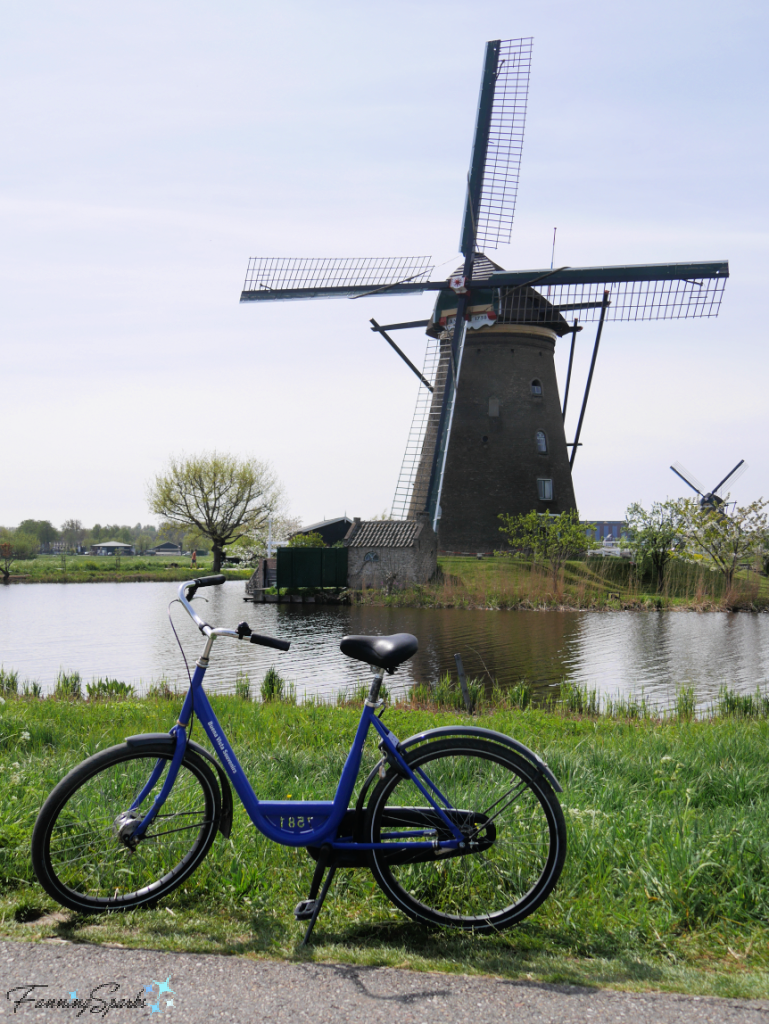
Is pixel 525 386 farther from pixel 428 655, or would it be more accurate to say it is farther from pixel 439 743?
pixel 439 743

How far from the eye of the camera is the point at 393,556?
27.0 meters

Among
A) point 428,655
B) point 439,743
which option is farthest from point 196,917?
point 428,655

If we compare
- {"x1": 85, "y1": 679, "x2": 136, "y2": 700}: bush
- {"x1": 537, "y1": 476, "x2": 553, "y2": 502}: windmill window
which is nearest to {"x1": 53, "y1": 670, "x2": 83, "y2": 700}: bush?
{"x1": 85, "y1": 679, "x2": 136, "y2": 700}: bush

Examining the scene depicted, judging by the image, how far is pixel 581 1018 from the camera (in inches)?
83.3

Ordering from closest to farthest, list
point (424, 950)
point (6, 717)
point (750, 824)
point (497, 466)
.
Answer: point (424, 950), point (750, 824), point (6, 717), point (497, 466)

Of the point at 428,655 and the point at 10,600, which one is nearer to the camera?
the point at 428,655

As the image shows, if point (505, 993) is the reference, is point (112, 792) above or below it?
above

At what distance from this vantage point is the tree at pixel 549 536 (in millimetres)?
27609

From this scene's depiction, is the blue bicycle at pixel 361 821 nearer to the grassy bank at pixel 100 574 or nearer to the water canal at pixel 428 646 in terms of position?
the water canal at pixel 428 646

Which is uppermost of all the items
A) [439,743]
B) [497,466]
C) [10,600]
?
[497,466]

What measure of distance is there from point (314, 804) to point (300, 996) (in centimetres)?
75

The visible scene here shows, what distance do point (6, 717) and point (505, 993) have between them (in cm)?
503

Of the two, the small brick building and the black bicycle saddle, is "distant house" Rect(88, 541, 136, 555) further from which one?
the black bicycle saddle

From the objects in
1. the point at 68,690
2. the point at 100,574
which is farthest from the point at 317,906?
the point at 100,574
